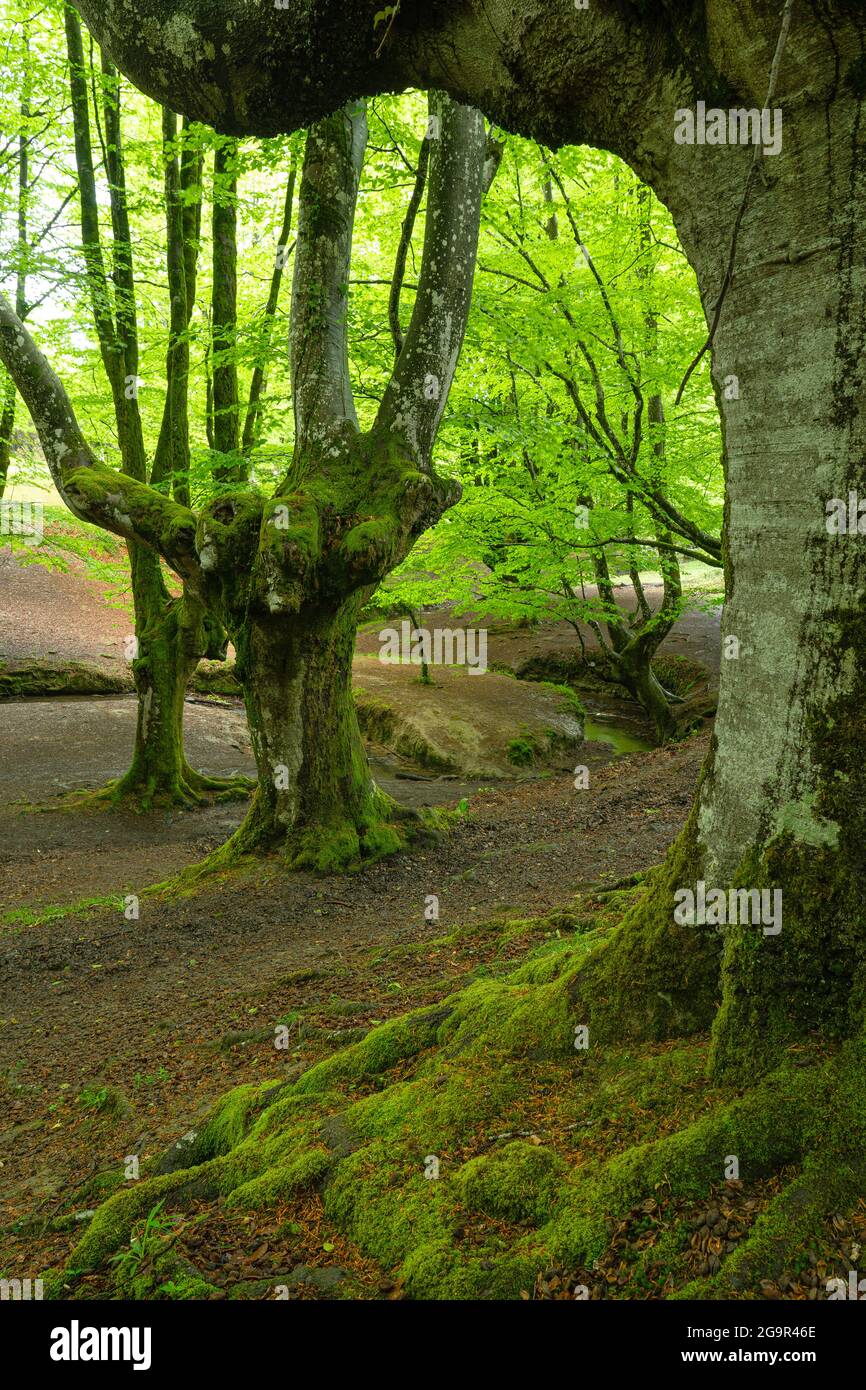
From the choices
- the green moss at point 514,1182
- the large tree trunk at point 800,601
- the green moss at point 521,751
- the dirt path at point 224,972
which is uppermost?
the large tree trunk at point 800,601

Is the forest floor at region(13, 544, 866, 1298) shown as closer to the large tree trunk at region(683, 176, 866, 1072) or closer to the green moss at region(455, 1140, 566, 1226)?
the green moss at region(455, 1140, 566, 1226)

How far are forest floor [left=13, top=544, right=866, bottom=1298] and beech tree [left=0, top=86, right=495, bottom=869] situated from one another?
81 cm

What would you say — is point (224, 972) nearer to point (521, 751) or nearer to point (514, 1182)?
point (514, 1182)

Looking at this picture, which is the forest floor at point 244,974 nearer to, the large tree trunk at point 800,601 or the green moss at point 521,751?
the large tree trunk at point 800,601

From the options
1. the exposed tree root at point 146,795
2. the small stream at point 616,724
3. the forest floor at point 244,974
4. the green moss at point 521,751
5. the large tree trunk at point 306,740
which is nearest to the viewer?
the forest floor at point 244,974

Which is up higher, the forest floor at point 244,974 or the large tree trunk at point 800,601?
the large tree trunk at point 800,601

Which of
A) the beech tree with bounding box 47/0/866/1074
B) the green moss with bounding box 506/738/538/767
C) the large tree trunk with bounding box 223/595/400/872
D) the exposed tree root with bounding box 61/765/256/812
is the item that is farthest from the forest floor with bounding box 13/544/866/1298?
the green moss with bounding box 506/738/538/767

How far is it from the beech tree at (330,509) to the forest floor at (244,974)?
81cm

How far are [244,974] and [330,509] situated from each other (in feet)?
13.2

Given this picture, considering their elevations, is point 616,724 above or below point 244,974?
above

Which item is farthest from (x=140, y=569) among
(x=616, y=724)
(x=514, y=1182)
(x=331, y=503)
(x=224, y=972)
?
(x=514, y=1182)

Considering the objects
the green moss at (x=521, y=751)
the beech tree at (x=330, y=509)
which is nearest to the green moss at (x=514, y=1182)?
the beech tree at (x=330, y=509)

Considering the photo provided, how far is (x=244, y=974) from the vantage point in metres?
5.84

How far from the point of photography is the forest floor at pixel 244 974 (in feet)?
7.89
